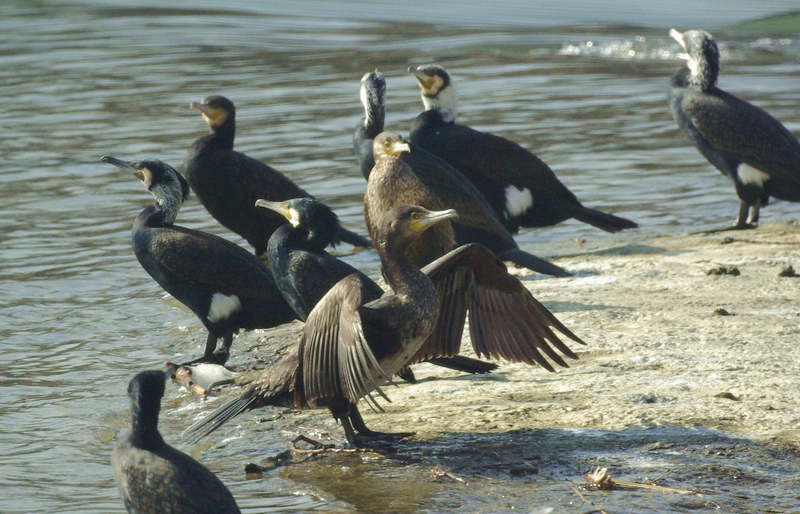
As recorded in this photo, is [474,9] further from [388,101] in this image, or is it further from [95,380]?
[95,380]

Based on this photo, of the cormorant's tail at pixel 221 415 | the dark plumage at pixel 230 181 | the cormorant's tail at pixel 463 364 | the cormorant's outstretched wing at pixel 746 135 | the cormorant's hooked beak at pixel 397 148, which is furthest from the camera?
the cormorant's outstretched wing at pixel 746 135

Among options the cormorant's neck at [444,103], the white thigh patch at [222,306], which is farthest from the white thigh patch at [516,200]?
the white thigh patch at [222,306]

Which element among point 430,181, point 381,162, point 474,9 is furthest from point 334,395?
point 474,9

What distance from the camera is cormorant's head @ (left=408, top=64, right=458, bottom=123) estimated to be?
25.9ft

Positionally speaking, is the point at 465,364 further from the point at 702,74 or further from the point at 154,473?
the point at 702,74

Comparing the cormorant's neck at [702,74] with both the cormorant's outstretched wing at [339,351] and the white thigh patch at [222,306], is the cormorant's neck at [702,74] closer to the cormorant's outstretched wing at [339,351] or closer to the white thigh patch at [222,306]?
the white thigh patch at [222,306]

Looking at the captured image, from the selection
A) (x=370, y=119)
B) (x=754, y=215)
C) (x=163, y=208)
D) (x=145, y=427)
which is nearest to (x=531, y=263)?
(x=370, y=119)

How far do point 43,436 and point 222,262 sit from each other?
4.51 ft

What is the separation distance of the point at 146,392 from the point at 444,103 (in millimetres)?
4712

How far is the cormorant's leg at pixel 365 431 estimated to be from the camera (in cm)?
473

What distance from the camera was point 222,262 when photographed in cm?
614

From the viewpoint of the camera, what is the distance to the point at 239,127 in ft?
39.8

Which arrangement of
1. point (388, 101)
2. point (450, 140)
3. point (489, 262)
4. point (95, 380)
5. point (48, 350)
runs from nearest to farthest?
point (489, 262) → point (95, 380) → point (48, 350) → point (450, 140) → point (388, 101)

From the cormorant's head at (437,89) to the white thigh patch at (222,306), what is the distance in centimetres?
244
